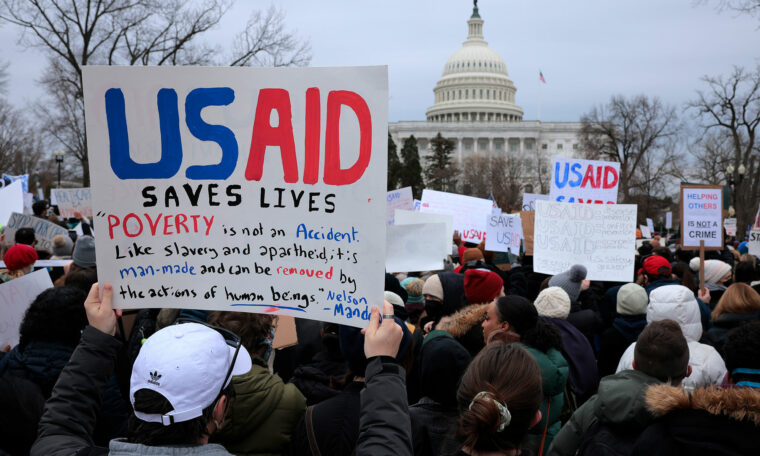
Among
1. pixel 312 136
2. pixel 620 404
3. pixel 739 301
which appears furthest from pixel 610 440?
pixel 739 301

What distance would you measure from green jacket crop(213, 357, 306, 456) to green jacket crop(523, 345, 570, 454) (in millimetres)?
1181

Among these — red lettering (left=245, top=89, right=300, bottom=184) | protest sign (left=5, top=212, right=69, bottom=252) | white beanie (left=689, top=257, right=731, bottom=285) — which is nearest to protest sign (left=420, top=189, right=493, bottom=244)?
white beanie (left=689, top=257, right=731, bottom=285)

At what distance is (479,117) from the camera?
11775 centimetres

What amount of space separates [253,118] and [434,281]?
310cm

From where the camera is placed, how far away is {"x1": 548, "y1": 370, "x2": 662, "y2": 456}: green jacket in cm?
238

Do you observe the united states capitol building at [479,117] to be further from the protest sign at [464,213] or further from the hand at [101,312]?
the hand at [101,312]

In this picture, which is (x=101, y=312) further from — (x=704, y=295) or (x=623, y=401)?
(x=704, y=295)

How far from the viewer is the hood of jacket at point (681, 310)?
11.9 ft

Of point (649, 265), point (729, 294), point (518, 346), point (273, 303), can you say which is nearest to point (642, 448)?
point (518, 346)

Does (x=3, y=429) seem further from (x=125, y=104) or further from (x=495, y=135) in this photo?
(x=495, y=135)

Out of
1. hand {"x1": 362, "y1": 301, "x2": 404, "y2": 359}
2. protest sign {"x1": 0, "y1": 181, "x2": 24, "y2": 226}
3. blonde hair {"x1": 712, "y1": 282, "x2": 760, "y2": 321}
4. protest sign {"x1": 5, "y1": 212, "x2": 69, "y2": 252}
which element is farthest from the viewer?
protest sign {"x1": 0, "y1": 181, "x2": 24, "y2": 226}

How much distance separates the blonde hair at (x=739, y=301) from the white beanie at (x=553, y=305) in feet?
4.02

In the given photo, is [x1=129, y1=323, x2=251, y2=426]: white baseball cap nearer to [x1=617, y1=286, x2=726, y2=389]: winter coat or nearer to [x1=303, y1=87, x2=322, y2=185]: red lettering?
[x1=303, y1=87, x2=322, y2=185]: red lettering

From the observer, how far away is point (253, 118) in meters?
2.38
